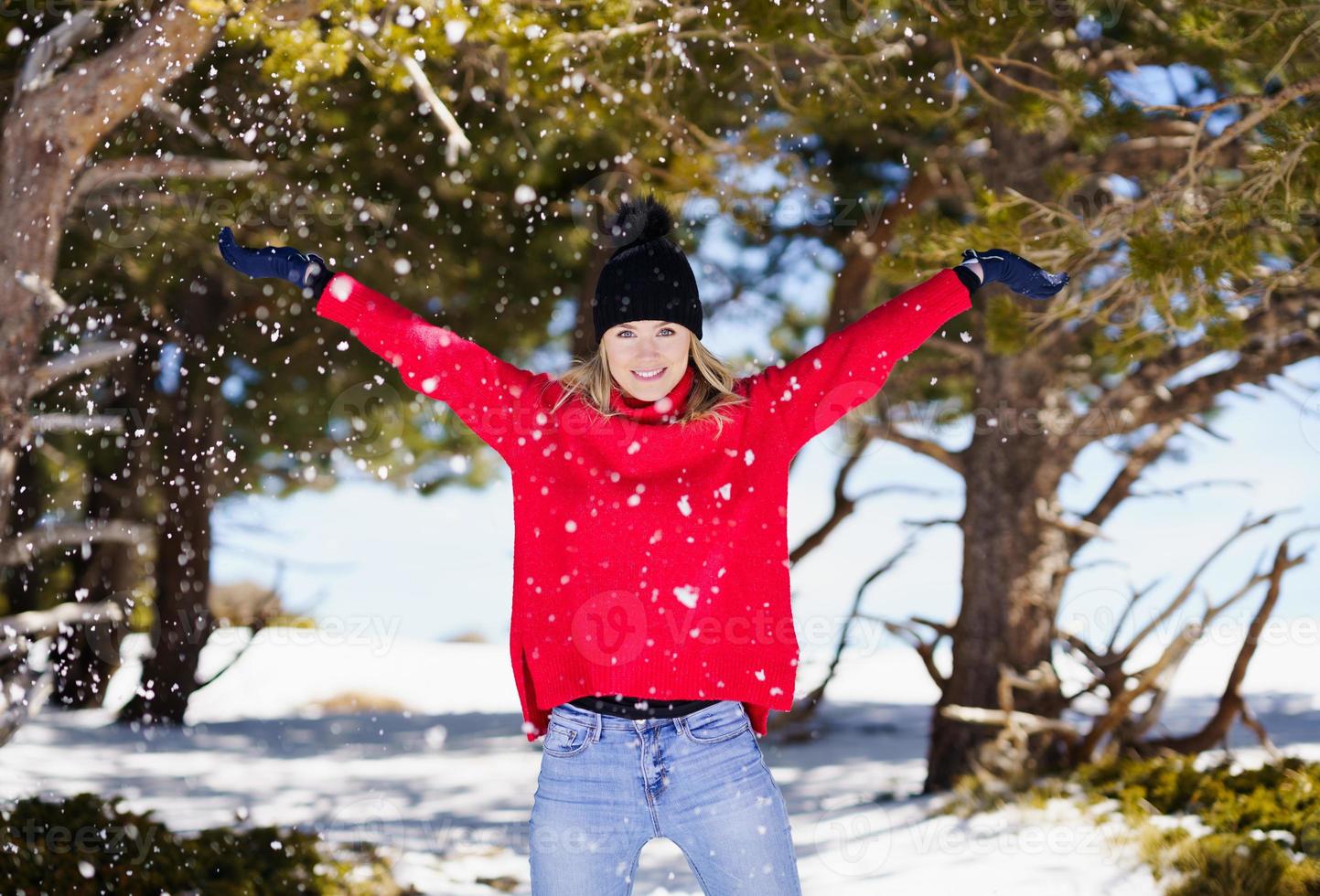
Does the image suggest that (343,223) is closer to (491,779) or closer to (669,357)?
(491,779)

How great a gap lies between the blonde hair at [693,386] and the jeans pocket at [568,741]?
25.7 inches

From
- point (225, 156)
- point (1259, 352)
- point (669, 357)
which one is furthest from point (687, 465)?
point (225, 156)

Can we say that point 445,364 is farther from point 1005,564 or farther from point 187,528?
point 187,528

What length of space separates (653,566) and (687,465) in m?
0.24

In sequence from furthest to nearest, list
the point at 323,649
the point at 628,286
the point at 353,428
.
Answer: the point at 323,649 → the point at 353,428 → the point at 628,286

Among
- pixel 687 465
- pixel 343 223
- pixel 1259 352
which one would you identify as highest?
pixel 343 223

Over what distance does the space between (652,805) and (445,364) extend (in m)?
1.00

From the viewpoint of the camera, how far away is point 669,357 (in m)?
2.51

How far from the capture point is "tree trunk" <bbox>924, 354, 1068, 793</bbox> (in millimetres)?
7438

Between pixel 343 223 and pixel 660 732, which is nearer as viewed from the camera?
pixel 660 732

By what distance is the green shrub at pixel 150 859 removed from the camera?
4793 millimetres

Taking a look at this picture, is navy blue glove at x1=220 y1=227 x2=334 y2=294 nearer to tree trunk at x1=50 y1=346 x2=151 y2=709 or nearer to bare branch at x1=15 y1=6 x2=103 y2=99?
bare branch at x1=15 y1=6 x2=103 y2=99

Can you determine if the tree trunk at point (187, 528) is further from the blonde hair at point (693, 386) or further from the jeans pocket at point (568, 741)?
the jeans pocket at point (568, 741)

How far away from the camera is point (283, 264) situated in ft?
8.48
